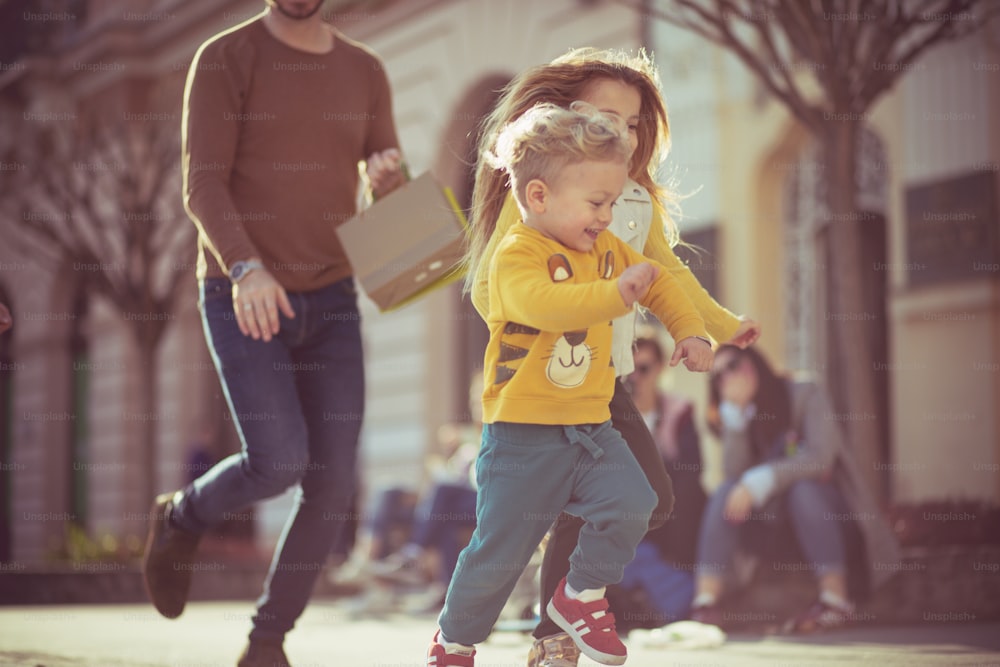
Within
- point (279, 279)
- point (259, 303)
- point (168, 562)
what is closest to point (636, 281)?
point (259, 303)

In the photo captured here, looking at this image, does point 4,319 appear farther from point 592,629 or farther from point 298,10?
point 592,629

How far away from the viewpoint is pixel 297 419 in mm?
4461

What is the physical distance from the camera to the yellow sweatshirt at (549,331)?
358 cm

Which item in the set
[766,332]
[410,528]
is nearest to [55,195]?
[410,528]

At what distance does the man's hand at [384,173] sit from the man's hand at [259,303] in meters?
0.59

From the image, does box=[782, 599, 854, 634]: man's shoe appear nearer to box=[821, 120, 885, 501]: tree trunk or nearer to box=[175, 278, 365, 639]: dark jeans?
box=[821, 120, 885, 501]: tree trunk

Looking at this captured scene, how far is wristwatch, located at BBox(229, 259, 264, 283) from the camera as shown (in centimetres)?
434

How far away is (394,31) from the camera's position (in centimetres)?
1702

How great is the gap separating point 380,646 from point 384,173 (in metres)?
2.47

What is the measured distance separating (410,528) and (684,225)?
137 inches

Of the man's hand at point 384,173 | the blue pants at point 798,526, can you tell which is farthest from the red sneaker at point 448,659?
the blue pants at point 798,526

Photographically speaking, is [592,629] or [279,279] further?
[279,279]

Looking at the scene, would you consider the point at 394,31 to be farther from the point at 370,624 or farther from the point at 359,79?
the point at 359,79

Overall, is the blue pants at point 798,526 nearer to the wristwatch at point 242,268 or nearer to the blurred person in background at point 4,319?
the wristwatch at point 242,268
